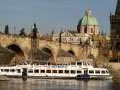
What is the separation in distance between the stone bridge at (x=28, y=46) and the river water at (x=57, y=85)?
1772cm

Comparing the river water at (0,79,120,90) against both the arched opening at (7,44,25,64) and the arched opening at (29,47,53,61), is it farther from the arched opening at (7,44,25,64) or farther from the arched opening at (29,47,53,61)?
the arched opening at (29,47,53,61)

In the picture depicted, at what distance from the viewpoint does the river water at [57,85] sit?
6453cm

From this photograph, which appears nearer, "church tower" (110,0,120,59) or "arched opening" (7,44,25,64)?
"arched opening" (7,44,25,64)

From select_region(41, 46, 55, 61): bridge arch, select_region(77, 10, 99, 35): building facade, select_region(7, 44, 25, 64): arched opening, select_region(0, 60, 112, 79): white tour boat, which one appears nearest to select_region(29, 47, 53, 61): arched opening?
select_region(7, 44, 25, 64): arched opening

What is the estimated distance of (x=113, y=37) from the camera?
14425 centimetres

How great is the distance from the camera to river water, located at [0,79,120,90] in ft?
212

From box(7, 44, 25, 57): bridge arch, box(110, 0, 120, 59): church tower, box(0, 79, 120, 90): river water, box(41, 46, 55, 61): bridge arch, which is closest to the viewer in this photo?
box(0, 79, 120, 90): river water

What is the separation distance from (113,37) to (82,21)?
33.8 m

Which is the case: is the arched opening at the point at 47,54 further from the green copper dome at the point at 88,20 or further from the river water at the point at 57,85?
the green copper dome at the point at 88,20

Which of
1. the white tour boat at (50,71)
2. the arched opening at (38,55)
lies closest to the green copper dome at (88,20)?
the arched opening at (38,55)

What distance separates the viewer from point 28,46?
9688 cm

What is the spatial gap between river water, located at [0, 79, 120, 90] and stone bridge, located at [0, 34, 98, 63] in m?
17.7

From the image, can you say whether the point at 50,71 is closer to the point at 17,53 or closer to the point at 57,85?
the point at 57,85

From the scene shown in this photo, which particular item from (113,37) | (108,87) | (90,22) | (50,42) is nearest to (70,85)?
(108,87)
